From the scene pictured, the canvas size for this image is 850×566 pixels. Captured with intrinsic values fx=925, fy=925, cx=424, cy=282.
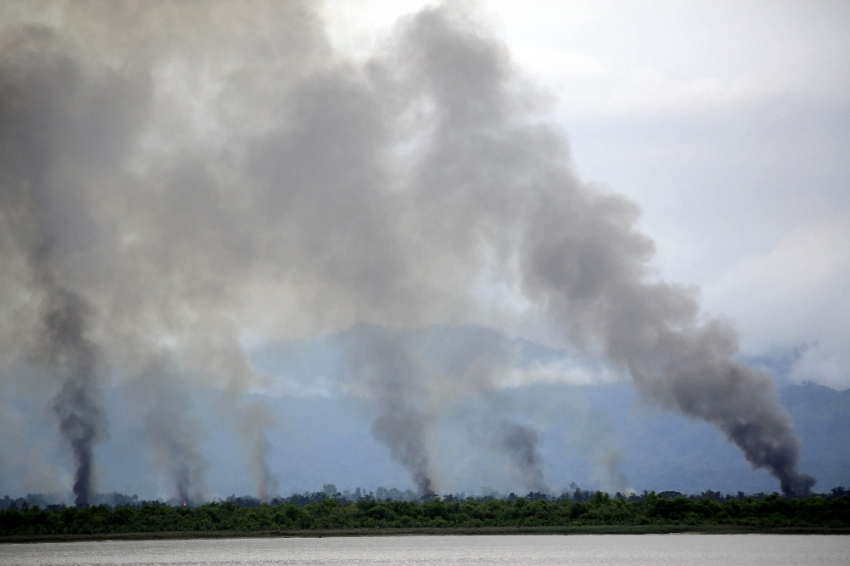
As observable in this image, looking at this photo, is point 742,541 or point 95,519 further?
point 95,519

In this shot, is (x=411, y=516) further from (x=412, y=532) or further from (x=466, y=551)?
(x=466, y=551)

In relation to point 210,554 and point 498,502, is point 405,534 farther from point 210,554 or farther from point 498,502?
point 210,554

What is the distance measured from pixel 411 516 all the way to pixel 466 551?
21.5 metres

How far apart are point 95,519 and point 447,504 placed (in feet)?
160

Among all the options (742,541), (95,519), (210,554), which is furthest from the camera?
(95,519)

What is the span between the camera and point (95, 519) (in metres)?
127

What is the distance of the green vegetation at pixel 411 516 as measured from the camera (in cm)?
12362

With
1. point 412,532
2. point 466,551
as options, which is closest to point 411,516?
point 412,532

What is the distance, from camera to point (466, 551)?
11038 centimetres

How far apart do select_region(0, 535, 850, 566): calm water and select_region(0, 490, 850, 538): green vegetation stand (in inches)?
92.7

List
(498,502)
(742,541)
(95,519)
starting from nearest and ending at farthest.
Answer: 1. (742,541)
2. (95,519)
3. (498,502)

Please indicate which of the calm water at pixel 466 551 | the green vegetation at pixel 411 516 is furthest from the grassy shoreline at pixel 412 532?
the calm water at pixel 466 551

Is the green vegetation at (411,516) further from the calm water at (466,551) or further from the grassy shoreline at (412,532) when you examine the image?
the calm water at (466,551)

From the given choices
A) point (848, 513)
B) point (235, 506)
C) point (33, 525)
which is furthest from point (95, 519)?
point (848, 513)
